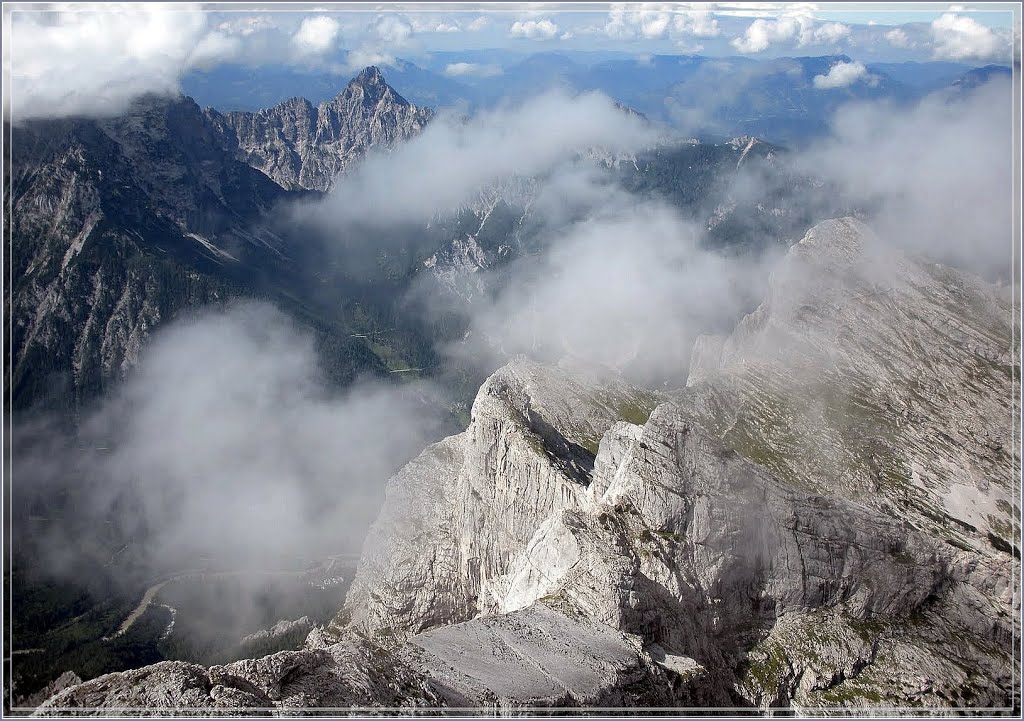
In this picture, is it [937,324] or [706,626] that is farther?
[937,324]

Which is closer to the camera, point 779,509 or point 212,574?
point 779,509

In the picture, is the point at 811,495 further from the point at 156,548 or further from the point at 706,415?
the point at 156,548

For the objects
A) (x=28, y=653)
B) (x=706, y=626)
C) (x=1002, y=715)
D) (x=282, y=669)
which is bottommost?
(x=28, y=653)

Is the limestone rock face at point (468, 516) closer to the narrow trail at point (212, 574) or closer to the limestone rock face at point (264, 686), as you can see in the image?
the limestone rock face at point (264, 686)

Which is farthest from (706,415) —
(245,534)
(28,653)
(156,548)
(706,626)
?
(156,548)

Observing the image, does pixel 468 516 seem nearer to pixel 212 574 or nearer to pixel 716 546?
pixel 716 546

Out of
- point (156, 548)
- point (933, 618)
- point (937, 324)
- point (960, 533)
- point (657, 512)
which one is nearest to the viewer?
point (657, 512)

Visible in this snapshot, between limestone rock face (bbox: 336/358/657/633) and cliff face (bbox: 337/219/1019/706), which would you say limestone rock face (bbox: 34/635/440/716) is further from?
limestone rock face (bbox: 336/358/657/633)

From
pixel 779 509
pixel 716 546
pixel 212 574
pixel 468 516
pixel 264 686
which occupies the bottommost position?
pixel 212 574

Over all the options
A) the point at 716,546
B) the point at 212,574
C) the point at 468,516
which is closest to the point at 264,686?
the point at 716,546
